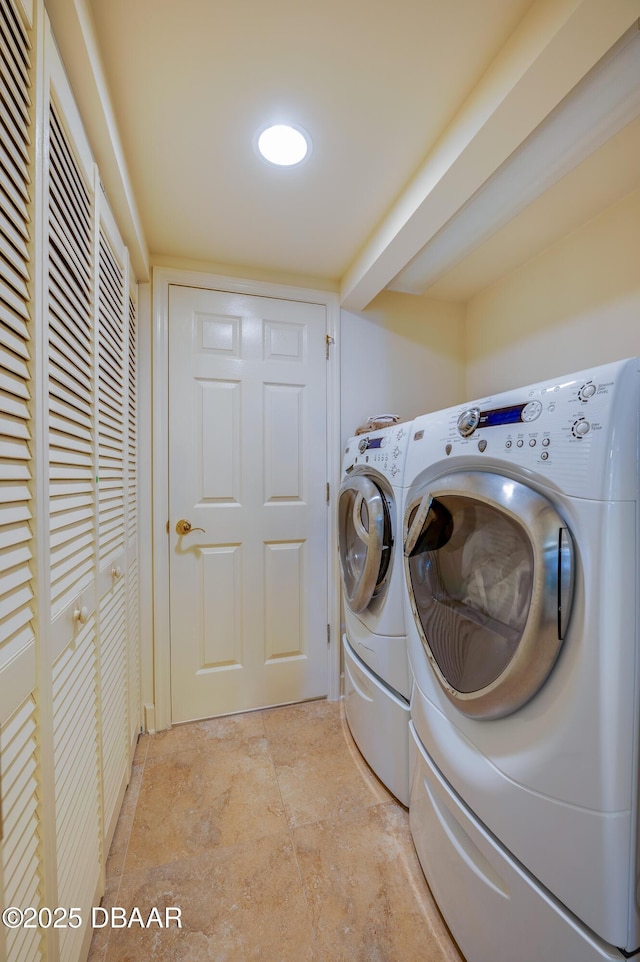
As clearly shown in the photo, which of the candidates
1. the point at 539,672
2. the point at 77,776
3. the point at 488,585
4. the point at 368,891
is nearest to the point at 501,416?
the point at 488,585

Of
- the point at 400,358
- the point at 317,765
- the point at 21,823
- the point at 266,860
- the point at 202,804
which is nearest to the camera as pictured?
the point at 21,823

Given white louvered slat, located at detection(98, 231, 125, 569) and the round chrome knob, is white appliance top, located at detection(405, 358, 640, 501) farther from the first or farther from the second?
white louvered slat, located at detection(98, 231, 125, 569)

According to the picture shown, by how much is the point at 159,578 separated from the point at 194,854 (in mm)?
969

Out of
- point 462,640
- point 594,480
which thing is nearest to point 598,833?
point 462,640

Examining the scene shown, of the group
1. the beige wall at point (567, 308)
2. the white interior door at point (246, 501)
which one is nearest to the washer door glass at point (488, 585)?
the white interior door at point (246, 501)

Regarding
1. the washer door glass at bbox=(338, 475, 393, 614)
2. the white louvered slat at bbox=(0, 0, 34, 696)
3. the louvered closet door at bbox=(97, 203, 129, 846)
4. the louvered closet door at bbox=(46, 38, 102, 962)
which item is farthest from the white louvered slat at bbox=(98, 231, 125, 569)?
the washer door glass at bbox=(338, 475, 393, 614)

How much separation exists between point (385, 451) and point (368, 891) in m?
1.31

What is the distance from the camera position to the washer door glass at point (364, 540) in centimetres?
130

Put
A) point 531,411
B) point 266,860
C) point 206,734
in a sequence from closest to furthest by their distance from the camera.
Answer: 1. point 531,411
2. point 266,860
3. point 206,734

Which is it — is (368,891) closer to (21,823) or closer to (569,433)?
(21,823)

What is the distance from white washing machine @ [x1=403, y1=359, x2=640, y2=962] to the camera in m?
0.60

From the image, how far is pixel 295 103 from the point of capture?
1023 mm

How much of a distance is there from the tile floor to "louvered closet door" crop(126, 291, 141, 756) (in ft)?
0.81

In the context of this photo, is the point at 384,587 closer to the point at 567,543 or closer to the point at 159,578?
the point at 567,543
